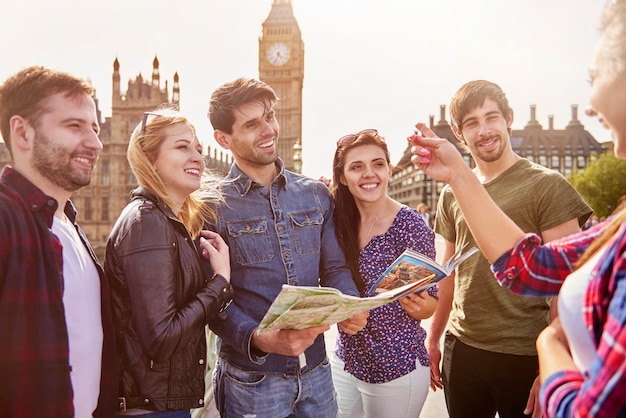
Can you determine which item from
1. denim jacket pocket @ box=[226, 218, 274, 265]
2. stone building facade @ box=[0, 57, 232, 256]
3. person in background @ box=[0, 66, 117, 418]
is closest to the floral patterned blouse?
denim jacket pocket @ box=[226, 218, 274, 265]

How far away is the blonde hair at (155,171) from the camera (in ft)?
6.42

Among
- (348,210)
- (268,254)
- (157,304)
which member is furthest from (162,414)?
(348,210)

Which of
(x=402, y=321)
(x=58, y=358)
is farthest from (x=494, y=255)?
(x=58, y=358)

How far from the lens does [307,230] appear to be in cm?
225

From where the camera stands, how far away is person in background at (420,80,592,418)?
234 cm

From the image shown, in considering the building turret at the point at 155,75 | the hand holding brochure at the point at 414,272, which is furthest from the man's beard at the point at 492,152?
the building turret at the point at 155,75

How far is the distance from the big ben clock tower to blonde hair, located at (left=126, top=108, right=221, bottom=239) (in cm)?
6171

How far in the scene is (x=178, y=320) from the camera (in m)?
1.73

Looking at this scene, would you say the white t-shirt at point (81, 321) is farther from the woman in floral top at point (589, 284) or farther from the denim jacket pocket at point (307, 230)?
the woman in floral top at point (589, 284)

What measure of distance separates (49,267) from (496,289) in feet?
6.69

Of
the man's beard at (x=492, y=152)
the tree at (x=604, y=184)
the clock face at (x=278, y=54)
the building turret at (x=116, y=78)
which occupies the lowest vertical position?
the tree at (x=604, y=184)

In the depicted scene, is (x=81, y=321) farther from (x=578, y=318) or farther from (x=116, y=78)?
(x=116, y=78)

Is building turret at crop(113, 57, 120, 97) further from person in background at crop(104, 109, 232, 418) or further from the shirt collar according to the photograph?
person in background at crop(104, 109, 232, 418)

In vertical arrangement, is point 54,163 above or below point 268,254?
above
